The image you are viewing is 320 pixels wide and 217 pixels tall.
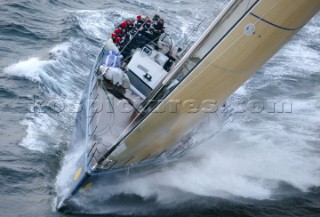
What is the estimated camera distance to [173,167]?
1241 centimetres

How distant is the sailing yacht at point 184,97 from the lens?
9.80m

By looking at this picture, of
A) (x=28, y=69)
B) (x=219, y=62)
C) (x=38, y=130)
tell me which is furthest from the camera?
(x=28, y=69)

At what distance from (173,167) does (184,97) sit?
263 centimetres

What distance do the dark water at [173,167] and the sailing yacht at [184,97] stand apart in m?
0.70

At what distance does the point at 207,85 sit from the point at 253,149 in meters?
4.92

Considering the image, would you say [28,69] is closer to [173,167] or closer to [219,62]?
[173,167]

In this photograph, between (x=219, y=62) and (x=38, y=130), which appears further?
(x=38, y=130)

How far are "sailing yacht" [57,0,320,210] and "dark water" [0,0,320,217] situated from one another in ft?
2.28

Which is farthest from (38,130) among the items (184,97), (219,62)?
(219,62)

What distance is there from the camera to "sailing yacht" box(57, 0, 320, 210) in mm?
9797

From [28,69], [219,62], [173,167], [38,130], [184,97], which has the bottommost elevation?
[28,69]

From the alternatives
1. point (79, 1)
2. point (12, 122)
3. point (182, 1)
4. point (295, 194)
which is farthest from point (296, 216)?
point (182, 1)

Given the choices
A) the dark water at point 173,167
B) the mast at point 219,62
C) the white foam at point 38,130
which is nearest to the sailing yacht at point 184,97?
the mast at point 219,62

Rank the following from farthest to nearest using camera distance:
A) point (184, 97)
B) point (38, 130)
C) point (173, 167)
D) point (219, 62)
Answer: point (38, 130), point (173, 167), point (184, 97), point (219, 62)
